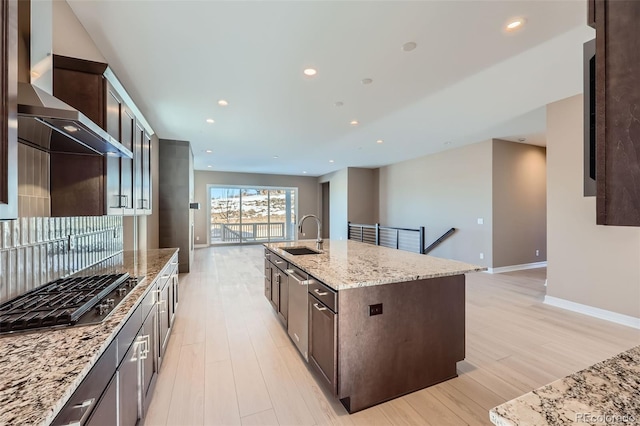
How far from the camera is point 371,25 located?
2217 millimetres

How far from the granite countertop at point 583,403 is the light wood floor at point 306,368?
51.3 inches

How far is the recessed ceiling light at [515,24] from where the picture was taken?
214 centimetres

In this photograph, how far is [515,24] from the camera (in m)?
2.18

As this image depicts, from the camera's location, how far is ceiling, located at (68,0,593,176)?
2.07 metres

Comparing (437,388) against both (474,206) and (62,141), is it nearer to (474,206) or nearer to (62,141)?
(62,141)

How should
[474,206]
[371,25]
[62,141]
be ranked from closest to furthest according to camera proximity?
[62,141] → [371,25] → [474,206]

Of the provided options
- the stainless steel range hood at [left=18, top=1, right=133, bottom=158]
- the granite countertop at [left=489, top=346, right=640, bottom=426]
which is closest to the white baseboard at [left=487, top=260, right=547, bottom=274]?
the granite countertop at [left=489, top=346, right=640, bottom=426]

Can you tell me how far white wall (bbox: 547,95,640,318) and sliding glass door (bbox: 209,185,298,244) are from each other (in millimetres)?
8658

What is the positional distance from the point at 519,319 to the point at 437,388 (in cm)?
207

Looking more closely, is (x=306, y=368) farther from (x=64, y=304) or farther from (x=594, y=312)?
(x=594, y=312)

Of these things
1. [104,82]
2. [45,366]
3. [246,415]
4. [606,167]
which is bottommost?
[246,415]

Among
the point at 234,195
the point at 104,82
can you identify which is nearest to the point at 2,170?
the point at 104,82

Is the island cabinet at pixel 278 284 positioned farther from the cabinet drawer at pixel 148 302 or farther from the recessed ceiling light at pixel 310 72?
the recessed ceiling light at pixel 310 72

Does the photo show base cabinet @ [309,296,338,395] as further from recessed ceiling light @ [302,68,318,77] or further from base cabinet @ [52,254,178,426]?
recessed ceiling light @ [302,68,318,77]
